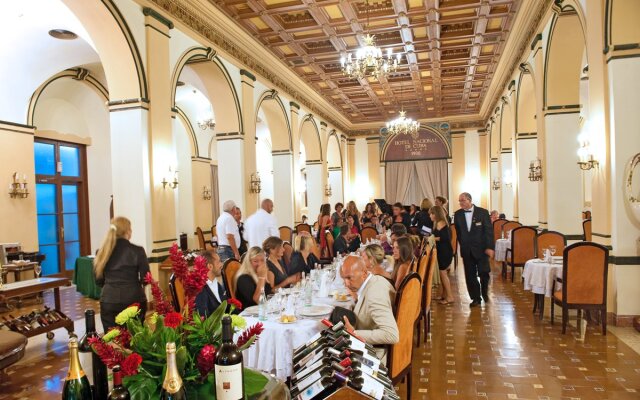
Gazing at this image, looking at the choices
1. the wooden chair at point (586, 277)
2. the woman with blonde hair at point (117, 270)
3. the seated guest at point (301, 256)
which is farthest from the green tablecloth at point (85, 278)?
the wooden chair at point (586, 277)

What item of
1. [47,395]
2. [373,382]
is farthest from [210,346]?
[47,395]

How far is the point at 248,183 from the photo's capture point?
9570 mm

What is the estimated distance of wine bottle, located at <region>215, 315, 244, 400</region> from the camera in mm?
1276

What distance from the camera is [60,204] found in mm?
10719

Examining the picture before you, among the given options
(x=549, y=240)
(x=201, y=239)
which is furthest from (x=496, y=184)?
(x=201, y=239)

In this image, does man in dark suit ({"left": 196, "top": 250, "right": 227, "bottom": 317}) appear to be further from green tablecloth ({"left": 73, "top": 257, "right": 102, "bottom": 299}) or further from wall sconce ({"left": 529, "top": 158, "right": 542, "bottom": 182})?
wall sconce ({"left": 529, "top": 158, "right": 542, "bottom": 182})

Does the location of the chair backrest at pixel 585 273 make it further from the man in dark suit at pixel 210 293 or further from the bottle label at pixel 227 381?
the bottle label at pixel 227 381

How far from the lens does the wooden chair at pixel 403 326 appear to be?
123 inches

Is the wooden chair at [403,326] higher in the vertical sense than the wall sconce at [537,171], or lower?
lower

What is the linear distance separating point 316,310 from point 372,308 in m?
0.77

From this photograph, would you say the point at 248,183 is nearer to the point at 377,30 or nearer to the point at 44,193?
the point at 377,30

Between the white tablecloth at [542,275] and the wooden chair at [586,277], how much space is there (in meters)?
0.62

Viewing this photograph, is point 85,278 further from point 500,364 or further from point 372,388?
point 372,388

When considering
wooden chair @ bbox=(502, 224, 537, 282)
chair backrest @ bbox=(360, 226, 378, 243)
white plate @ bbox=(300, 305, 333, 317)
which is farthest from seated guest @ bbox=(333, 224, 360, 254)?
white plate @ bbox=(300, 305, 333, 317)
